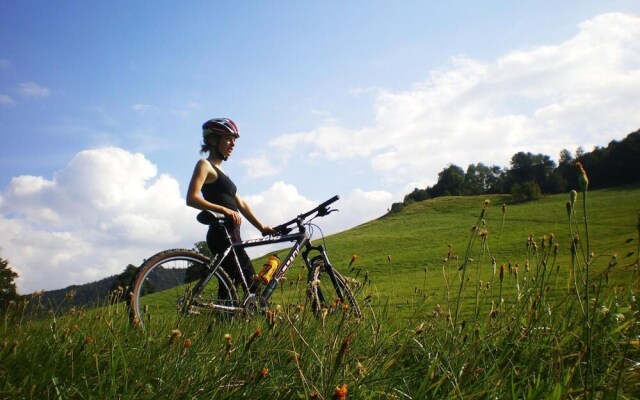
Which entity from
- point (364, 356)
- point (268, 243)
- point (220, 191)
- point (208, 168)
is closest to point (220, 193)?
point (220, 191)

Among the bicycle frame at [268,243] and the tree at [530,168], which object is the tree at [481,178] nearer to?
the tree at [530,168]

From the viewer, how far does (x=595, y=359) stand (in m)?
2.42

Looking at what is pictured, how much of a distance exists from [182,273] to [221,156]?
5.40ft

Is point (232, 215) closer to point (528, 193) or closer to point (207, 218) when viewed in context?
point (207, 218)

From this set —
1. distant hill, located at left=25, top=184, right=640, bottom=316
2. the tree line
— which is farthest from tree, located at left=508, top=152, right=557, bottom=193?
distant hill, located at left=25, top=184, right=640, bottom=316

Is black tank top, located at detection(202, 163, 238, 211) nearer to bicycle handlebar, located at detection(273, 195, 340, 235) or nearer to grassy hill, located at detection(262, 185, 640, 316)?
bicycle handlebar, located at detection(273, 195, 340, 235)

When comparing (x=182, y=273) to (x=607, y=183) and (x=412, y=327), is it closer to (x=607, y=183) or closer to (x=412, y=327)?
(x=412, y=327)

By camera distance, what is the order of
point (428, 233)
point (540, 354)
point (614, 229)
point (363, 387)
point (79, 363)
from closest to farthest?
point (363, 387), point (79, 363), point (540, 354), point (614, 229), point (428, 233)

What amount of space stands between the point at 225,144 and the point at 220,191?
2.09 ft

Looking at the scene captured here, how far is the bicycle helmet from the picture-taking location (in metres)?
5.51

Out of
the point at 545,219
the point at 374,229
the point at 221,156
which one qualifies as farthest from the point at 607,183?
the point at 221,156

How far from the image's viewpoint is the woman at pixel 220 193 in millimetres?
4918

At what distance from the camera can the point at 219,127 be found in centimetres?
552

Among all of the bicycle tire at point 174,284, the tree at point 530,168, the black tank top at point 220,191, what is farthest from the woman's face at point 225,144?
the tree at point 530,168
